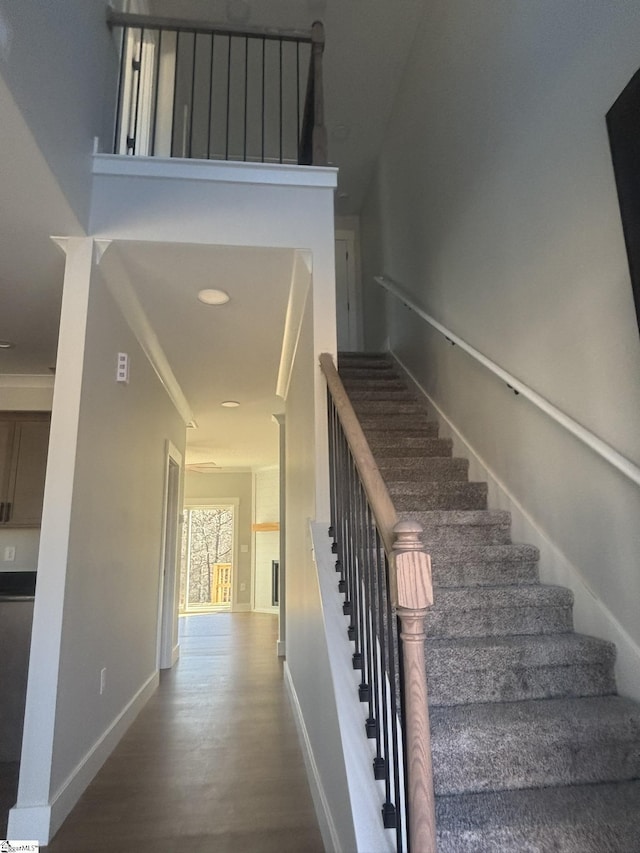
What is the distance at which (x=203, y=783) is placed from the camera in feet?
8.04

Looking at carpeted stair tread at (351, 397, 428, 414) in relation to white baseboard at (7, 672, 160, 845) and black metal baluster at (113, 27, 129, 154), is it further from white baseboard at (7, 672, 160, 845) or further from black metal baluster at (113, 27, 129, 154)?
white baseboard at (7, 672, 160, 845)

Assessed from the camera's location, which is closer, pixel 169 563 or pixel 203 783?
pixel 203 783

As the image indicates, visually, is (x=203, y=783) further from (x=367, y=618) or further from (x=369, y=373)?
(x=369, y=373)

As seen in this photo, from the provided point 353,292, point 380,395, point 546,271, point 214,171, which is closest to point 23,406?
point 214,171

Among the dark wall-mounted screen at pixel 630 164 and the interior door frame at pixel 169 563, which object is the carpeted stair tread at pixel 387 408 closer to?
the interior door frame at pixel 169 563

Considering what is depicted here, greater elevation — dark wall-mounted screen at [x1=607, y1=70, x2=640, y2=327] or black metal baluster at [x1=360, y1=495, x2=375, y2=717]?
dark wall-mounted screen at [x1=607, y1=70, x2=640, y2=327]

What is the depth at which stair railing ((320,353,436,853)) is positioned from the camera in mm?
1042

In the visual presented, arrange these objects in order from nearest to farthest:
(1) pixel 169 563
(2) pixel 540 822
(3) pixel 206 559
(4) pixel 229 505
→ (2) pixel 540 822
(1) pixel 169 563
(4) pixel 229 505
(3) pixel 206 559

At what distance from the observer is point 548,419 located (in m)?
2.43

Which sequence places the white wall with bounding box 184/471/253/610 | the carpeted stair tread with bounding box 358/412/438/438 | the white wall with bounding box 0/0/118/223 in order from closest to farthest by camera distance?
the white wall with bounding box 0/0/118/223, the carpeted stair tread with bounding box 358/412/438/438, the white wall with bounding box 184/471/253/610

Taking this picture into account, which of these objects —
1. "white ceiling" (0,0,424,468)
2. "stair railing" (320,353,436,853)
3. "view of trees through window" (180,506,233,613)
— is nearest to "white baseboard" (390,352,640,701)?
"stair railing" (320,353,436,853)

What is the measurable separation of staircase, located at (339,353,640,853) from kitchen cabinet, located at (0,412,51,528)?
9.30 feet

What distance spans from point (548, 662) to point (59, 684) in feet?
6.43

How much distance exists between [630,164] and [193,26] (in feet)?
7.89
